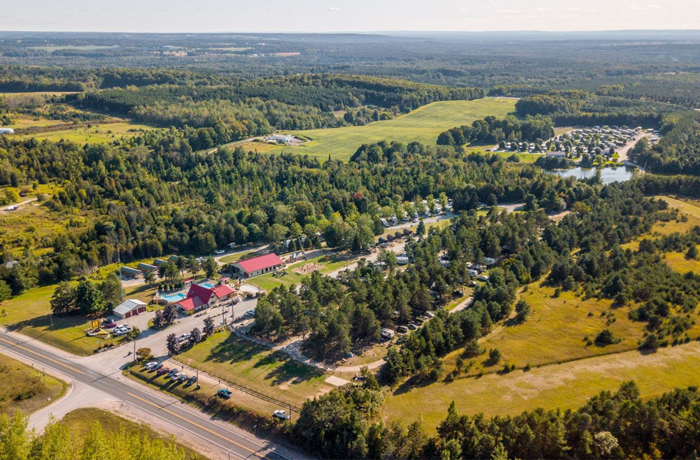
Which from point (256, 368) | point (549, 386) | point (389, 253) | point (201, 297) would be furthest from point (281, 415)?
point (389, 253)

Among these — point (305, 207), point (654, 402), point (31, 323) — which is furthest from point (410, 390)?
point (305, 207)

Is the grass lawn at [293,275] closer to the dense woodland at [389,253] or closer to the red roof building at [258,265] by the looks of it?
the red roof building at [258,265]

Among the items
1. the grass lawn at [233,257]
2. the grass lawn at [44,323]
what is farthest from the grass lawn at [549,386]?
the grass lawn at [233,257]

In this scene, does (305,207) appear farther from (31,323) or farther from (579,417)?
(579,417)

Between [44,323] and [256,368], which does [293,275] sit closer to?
[256,368]

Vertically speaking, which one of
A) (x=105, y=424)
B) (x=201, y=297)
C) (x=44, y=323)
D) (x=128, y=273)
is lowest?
(x=105, y=424)

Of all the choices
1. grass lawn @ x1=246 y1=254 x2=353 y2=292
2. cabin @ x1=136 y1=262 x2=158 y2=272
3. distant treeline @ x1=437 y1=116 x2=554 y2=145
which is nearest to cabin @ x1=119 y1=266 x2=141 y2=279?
cabin @ x1=136 y1=262 x2=158 y2=272
